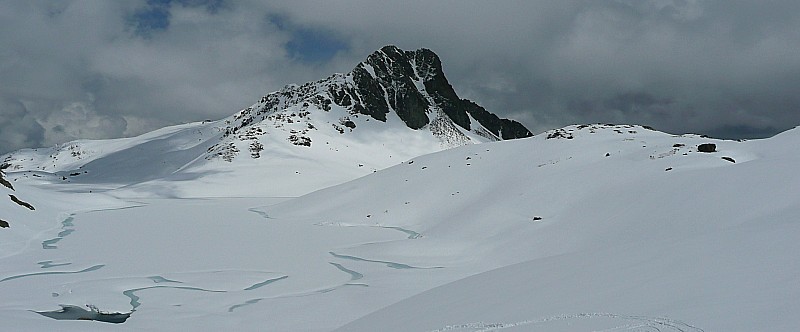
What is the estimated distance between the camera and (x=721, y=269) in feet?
31.1

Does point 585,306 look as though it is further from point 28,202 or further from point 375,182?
point 28,202

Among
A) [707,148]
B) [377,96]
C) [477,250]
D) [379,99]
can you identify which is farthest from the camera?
[377,96]

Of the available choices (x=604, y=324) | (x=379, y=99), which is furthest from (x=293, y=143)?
(x=604, y=324)

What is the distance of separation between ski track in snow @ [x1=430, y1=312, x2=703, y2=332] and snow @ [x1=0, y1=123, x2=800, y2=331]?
0.05 meters

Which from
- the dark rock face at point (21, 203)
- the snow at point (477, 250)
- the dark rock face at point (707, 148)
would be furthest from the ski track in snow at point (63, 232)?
the dark rock face at point (707, 148)

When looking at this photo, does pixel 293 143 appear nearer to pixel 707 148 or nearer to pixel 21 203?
pixel 21 203

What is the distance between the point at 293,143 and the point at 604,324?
113 metres

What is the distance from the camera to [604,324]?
8.43 m

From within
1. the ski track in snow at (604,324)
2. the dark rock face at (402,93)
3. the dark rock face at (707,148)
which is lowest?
the ski track in snow at (604,324)

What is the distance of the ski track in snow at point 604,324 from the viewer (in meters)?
7.61

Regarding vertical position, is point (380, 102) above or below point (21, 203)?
above

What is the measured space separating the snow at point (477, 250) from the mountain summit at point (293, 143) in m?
50.0

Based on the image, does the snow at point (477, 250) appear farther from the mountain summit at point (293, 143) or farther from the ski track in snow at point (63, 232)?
the mountain summit at point (293, 143)

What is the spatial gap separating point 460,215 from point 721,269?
20.4 metres
